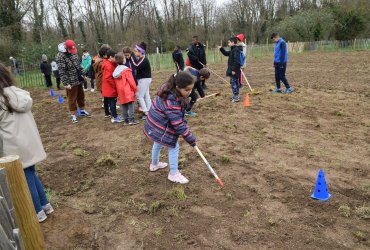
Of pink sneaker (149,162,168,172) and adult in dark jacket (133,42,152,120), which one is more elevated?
adult in dark jacket (133,42,152,120)

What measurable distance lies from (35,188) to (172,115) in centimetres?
173

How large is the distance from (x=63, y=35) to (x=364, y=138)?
30.5 metres

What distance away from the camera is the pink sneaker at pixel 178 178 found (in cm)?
447

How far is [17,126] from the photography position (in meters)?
3.26

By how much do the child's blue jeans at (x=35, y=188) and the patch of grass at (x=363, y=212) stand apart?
11.5ft

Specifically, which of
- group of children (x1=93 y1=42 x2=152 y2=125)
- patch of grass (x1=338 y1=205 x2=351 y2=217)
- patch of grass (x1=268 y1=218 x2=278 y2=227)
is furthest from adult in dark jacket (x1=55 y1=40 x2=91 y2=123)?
patch of grass (x1=338 y1=205 x2=351 y2=217)

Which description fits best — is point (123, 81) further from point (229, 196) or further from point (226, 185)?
point (229, 196)

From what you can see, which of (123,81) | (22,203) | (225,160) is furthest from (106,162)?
(22,203)

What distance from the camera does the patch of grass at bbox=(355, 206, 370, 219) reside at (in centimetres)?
355

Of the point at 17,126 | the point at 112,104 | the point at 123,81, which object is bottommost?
the point at 112,104

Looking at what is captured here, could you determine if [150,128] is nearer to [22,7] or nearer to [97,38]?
[22,7]

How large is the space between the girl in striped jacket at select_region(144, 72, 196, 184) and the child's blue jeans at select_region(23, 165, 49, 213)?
4.79ft

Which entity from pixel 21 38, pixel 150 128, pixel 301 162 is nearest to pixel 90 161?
pixel 150 128

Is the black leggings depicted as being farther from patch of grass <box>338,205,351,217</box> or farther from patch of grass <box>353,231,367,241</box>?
patch of grass <box>353,231,367,241</box>
